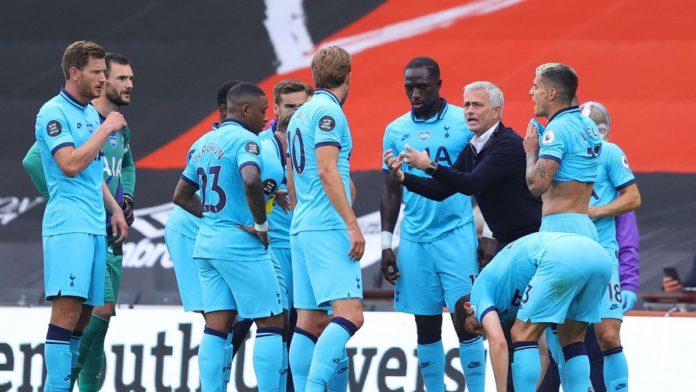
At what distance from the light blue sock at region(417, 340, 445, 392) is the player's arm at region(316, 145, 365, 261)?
43.8 inches

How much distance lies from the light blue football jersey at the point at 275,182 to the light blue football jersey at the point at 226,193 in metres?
0.42

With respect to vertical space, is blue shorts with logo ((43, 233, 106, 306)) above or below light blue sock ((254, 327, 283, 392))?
above

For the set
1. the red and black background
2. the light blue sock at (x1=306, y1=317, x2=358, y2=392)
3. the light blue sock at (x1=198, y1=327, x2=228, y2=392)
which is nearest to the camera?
the light blue sock at (x1=306, y1=317, x2=358, y2=392)

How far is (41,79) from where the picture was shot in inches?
492

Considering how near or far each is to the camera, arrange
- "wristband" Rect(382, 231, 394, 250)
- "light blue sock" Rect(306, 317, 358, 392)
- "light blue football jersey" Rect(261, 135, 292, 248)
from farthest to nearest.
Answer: "light blue football jersey" Rect(261, 135, 292, 248) → "wristband" Rect(382, 231, 394, 250) → "light blue sock" Rect(306, 317, 358, 392)

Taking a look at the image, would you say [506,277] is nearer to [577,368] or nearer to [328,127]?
[577,368]

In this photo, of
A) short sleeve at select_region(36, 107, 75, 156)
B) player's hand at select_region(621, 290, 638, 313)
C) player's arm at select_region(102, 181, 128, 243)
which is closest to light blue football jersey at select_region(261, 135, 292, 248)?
player's arm at select_region(102, 181, 128, 243)

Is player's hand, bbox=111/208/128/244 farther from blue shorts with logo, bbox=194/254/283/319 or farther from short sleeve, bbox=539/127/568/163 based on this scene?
short sleeve, bbox=539/127/568/163

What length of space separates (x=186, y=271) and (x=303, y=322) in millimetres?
1328

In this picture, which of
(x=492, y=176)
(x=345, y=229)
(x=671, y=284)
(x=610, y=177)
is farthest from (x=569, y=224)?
(x=671, y=284)

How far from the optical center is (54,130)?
7.04 metres

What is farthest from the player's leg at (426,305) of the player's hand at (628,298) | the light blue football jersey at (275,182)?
the player's hand at (628,298)

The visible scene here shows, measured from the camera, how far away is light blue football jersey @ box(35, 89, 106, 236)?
23.2 ft

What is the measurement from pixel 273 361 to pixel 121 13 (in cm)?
624
